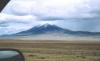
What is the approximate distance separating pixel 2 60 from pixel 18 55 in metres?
0.11

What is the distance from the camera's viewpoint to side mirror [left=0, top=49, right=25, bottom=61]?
105cm

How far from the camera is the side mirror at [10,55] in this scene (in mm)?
1046

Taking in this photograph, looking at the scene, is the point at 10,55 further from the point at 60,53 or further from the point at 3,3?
the point at 60,53

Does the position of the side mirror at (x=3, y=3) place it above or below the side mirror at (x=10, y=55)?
above

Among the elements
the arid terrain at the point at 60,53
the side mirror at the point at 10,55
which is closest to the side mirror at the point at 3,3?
the side mirror at the point at 10,55

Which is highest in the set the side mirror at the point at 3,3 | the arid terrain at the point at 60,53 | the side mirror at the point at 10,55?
the side mirror at the point at 3,3

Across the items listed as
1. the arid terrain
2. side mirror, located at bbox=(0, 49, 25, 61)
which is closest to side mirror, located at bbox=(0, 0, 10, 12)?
side mirror, located at bbox=(0, 49, 25, 61)

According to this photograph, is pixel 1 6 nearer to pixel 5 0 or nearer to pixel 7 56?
pixel 5 0

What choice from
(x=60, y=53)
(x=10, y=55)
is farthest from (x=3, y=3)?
(x=60, y=53)

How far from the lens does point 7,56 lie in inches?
41.7

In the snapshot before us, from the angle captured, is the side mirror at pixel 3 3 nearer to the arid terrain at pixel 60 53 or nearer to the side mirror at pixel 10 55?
the side mirror at pixel 10 55

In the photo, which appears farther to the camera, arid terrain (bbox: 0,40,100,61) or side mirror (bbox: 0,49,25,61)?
arid terrain (bbox: 0,40,100,61)

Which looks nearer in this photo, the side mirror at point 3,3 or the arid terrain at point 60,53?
the side mirror at point 3,3

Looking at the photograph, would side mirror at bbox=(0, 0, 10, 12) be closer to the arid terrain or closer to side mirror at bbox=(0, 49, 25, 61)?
side mirror at bbox=(0, 49, 25, 61)
